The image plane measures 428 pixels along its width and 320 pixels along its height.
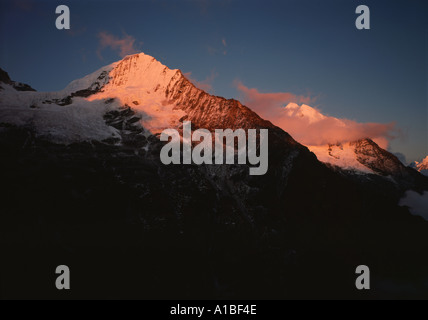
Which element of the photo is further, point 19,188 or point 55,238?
point 19,188

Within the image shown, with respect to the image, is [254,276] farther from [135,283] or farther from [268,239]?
[135,283]

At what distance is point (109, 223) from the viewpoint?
175 meters

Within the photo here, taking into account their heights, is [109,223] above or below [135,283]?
above

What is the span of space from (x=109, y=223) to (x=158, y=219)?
24.8 m

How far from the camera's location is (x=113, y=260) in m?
159

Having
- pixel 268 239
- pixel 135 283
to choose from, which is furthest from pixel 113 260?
pixel 268 239
